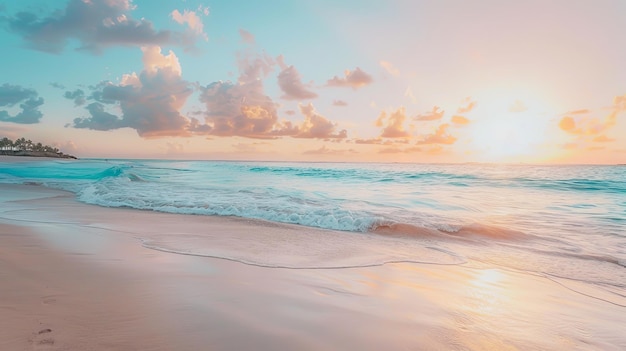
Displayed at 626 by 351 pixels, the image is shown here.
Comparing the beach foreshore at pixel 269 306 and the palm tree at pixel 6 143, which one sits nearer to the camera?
the beach foreshore at pixel 269 306

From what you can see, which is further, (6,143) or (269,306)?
(6,143)

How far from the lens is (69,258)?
15.7 ft

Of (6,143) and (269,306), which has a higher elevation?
(6,143)

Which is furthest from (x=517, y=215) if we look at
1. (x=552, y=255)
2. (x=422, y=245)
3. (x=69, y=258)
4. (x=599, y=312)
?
(x=69, y=258)

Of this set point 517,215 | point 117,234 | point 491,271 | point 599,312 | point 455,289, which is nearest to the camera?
point 599,312

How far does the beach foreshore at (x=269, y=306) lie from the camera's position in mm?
2682

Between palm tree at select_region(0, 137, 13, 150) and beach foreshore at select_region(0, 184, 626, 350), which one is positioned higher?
palm tree at select_region(0, 137, 13, 150)

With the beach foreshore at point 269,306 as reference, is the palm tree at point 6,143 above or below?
above

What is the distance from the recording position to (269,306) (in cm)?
339

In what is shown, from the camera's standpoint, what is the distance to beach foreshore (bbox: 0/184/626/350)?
2.68 meters

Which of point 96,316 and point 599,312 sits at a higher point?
point 96,316

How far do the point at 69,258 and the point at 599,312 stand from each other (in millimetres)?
6769

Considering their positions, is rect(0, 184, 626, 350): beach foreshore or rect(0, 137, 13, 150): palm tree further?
rect(0, 137, 13, 150): palm tree

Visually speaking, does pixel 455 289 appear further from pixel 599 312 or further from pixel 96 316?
pixel 96 316
